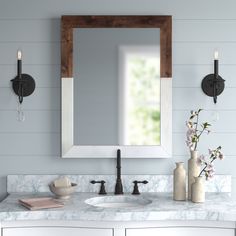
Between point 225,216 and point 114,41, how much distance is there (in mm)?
1276

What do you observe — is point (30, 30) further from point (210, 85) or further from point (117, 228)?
point (117, 228)

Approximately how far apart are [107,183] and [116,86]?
62 centimetres

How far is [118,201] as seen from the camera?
298cm

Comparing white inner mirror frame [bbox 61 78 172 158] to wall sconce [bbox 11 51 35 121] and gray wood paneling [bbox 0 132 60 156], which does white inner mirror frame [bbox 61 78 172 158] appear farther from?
wall sconce [bbox 11 51 35 121]

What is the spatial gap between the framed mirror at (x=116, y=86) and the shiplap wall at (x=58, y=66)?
68mm

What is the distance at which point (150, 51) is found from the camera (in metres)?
3.11

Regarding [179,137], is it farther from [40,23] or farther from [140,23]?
[40,23]

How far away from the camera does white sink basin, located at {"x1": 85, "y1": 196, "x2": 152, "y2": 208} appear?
116 inches

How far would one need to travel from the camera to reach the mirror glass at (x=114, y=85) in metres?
3.11

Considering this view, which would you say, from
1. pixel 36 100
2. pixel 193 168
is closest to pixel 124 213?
pixel 193 168

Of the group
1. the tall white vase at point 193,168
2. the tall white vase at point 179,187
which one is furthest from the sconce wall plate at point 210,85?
the tall white vase at point 179,187

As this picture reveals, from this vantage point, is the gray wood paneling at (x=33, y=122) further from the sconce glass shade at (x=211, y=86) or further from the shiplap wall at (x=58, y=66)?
the sconce glass shade at (x=211, y=86)

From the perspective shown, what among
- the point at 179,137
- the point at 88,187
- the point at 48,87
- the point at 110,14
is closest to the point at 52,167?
the point at 88,187

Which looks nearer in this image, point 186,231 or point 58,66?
point 186,231
